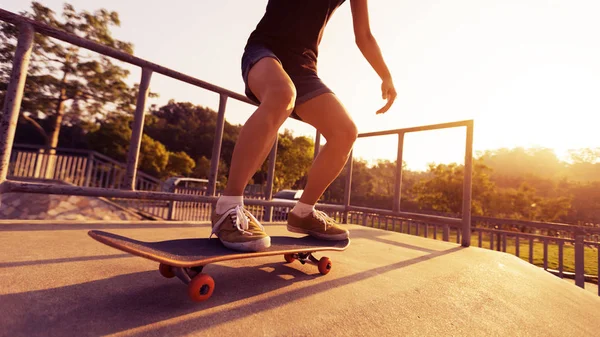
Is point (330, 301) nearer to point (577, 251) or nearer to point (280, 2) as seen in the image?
point (280, 2)

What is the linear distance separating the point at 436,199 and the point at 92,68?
62.2ft

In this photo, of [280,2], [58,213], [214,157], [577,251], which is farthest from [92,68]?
[577,251]

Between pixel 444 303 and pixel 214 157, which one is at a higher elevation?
pixel 214 157

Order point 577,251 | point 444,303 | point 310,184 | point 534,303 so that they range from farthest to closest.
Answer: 1. point 577,251
2. point 310,184
3. point 534,303
4. point 444,303

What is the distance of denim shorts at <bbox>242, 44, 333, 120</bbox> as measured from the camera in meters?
1.42

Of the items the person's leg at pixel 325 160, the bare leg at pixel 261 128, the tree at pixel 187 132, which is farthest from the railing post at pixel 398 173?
the tree at pixel 187 132

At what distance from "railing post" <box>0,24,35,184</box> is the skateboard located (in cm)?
105

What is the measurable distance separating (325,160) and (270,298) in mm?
838

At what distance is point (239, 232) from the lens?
3.61 ft

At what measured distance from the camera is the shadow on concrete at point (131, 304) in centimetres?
69

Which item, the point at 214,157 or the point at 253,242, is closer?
the point at 253,242

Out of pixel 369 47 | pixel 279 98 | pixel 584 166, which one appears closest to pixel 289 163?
pixel 369 47

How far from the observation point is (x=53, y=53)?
11117 mm

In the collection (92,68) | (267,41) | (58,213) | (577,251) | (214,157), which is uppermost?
(92,68)
